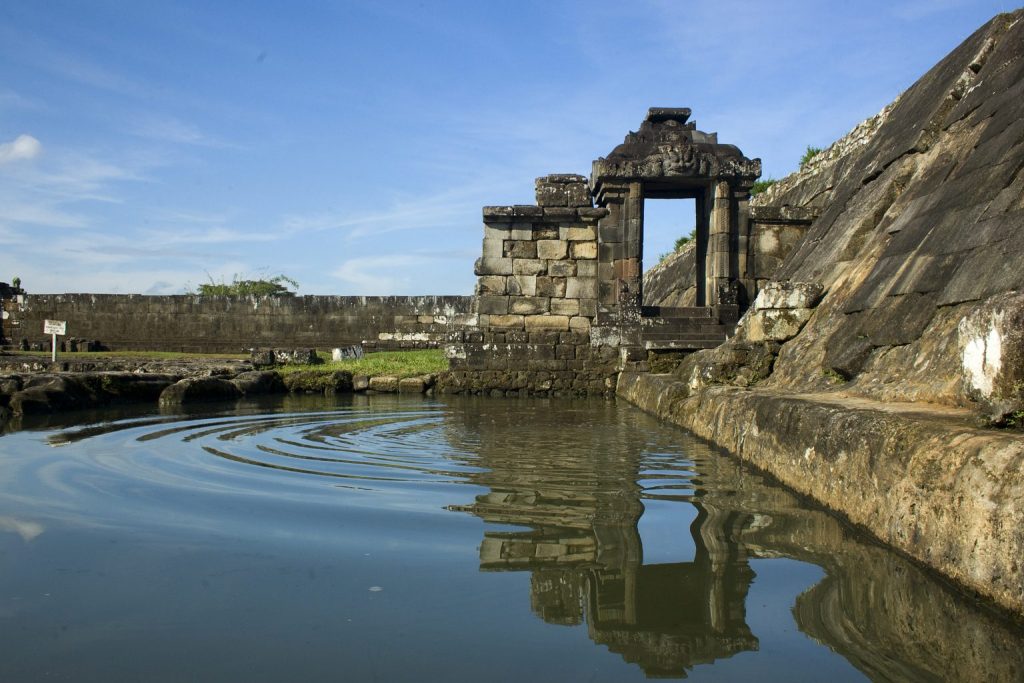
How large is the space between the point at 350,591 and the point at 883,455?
2.00 meters

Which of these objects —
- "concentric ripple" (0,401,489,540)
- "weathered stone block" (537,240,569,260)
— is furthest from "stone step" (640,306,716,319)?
"concentric ripple" (0,401,489,540)

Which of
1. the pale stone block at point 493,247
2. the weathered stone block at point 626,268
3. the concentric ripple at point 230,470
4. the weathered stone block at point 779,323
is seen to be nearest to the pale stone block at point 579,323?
the weathered stone block at point 626,268

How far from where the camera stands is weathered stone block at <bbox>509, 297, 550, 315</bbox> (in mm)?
13820

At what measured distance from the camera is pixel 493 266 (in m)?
13.8

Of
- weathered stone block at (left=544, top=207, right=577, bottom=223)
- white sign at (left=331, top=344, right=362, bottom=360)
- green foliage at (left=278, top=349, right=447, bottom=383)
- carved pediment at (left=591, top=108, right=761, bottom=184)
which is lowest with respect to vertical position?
green foliage at (left=278, top=349, right=447, bottom=383)

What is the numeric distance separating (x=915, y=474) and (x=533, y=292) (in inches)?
435

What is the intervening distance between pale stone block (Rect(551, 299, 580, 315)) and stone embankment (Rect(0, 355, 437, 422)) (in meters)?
2.21

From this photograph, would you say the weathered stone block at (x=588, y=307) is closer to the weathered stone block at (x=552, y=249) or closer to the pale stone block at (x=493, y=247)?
the weathered stone block at (x=552, y=249)

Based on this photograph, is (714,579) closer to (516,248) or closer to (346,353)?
(516,248)

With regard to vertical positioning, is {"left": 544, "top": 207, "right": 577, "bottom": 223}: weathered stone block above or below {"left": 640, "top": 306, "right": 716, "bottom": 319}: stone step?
above

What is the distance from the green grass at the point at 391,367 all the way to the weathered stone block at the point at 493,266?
1737 mm

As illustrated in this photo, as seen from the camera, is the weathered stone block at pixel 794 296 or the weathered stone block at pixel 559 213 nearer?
the weathered stone block at pixel 794 296

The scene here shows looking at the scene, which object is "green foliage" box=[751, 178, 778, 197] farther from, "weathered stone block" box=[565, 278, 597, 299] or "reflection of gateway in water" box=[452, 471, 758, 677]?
"reflection of gateway in water" box=[452, 471, 758, 677]

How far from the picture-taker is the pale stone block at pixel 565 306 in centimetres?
1382
